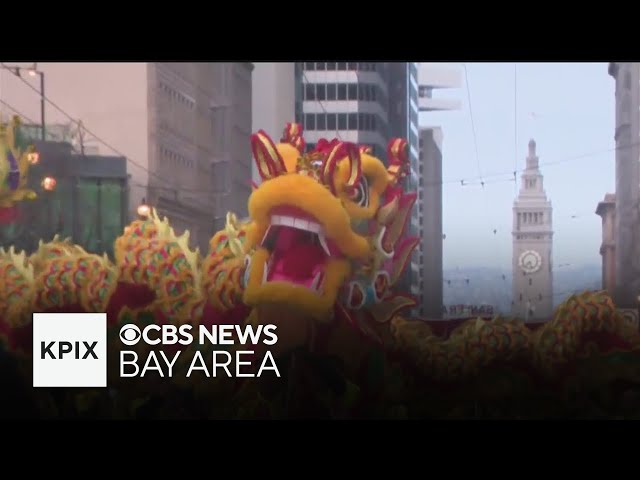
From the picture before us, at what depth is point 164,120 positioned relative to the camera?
287 inches

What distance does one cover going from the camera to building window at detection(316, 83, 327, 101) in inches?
282

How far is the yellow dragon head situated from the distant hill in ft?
1.01

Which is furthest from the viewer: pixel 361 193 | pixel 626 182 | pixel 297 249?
pixel 626 182

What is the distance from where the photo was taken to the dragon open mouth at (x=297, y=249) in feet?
23.1

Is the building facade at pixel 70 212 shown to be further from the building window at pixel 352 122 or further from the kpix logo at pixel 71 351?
the building window at pixel 352 122

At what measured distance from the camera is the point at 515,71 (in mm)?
7281

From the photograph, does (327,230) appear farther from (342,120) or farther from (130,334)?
(130,334)

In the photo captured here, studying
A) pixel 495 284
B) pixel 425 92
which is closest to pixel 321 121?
pixel 425 92

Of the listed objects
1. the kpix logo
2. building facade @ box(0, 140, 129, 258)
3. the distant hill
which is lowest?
the kpix logo

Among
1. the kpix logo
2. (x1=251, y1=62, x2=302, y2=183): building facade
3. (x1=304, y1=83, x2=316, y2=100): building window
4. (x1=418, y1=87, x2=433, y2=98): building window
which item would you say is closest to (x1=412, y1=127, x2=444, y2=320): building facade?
(x1=418, y1=87, x2=433, y2=98): building window

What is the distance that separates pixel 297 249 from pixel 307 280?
7.2 inches

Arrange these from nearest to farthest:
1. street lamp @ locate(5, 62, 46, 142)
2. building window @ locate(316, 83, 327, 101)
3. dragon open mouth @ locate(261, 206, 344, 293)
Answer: dragon open mouth @ locate(261, 206, 344, 293) < building window @ locate(316, 83, 327, 101) < street lamp @ locate(5, 62, 46, 142)

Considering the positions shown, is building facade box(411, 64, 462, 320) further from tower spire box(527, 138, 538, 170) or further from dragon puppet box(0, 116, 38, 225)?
dragon puppet box(0, 116, 38, 225)
